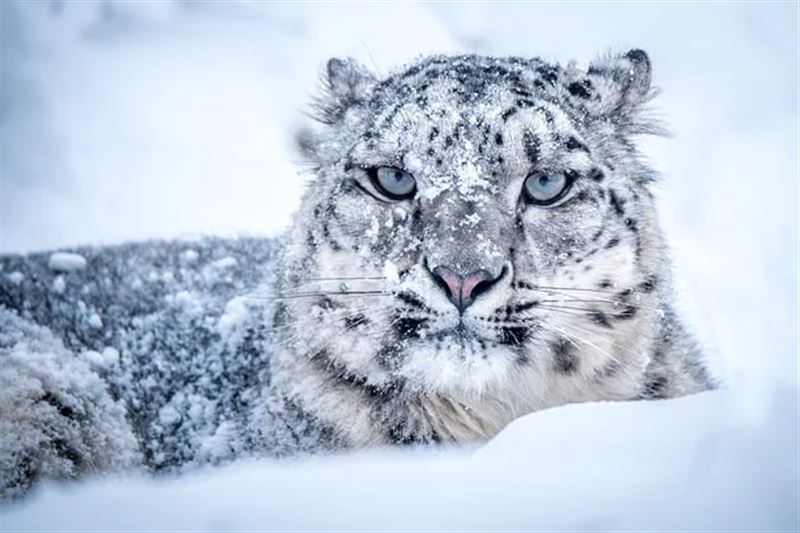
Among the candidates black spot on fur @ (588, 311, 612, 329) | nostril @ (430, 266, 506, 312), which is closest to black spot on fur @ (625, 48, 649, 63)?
black spot on fur @ (588, 311, 612, 329)

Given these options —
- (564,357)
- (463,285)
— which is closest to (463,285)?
(463,285)

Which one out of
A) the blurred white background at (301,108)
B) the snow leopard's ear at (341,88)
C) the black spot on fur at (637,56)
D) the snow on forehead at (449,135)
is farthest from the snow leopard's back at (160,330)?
the black spot on fur at (637,56)

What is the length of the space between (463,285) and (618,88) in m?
0.71

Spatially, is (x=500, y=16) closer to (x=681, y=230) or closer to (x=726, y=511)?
(x=681, y=230)

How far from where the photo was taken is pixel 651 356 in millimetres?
2482

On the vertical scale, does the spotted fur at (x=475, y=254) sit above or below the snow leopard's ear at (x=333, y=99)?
below

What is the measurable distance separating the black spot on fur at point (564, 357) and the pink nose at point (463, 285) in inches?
12.4

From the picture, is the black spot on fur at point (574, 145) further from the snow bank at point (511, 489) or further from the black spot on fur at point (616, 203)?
the snow bank at point (511, 489)

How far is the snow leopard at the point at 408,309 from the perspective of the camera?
85.7 inches

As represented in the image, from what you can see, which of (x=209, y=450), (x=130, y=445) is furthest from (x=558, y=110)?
(x=130, y=445)

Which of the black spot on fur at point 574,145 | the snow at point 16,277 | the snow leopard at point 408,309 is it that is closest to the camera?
the snow leopard at point 408,309

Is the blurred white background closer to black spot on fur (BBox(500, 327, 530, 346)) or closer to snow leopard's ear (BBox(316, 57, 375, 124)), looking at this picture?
snow leopard's ear (BBox(316, 57, 375, 124))

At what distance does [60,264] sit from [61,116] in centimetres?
40

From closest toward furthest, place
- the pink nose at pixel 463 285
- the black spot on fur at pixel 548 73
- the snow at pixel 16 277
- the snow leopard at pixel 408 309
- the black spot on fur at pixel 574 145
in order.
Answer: the pink nose at pixel 463 285, the snow leopard at pixel 408 309, the black spot on fur at pixel 574 145, the black spot on fur at pixel 548 73, the snow at pixel 16 277
